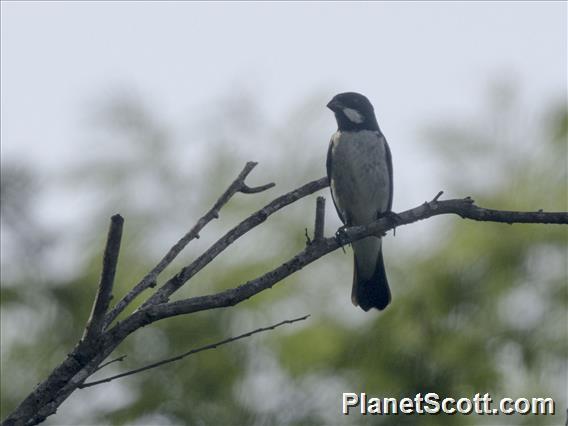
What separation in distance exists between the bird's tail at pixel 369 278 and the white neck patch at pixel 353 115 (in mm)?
822

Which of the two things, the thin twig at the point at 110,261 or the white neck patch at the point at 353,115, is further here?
the white neck patch at the point at 353,115

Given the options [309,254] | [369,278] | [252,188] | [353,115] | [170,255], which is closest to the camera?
[170,255]

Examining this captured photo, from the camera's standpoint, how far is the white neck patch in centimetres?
A: 862

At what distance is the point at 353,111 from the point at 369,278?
1.21 m

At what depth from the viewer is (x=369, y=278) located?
8.22 m

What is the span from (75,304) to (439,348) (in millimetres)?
2591

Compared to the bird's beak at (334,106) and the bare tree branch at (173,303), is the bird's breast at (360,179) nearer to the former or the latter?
the bird's beak at (334,106)

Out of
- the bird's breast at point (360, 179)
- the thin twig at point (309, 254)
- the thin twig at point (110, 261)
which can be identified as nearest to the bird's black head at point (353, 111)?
the bird's breast at point (360, 179)

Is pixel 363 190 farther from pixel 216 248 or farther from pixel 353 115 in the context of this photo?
pixel 216 248

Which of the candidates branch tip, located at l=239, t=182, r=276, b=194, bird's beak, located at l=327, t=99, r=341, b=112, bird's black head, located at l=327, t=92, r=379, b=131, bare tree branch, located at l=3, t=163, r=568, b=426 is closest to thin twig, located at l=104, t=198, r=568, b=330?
bare tree branch, located at l=3, t=163, r=568, b=426

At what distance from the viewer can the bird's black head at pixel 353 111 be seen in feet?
28.3

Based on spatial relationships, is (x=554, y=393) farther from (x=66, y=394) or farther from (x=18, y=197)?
(x=66, y=394)

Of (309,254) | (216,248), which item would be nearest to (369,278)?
(309,254)

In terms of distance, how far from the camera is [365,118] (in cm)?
865
